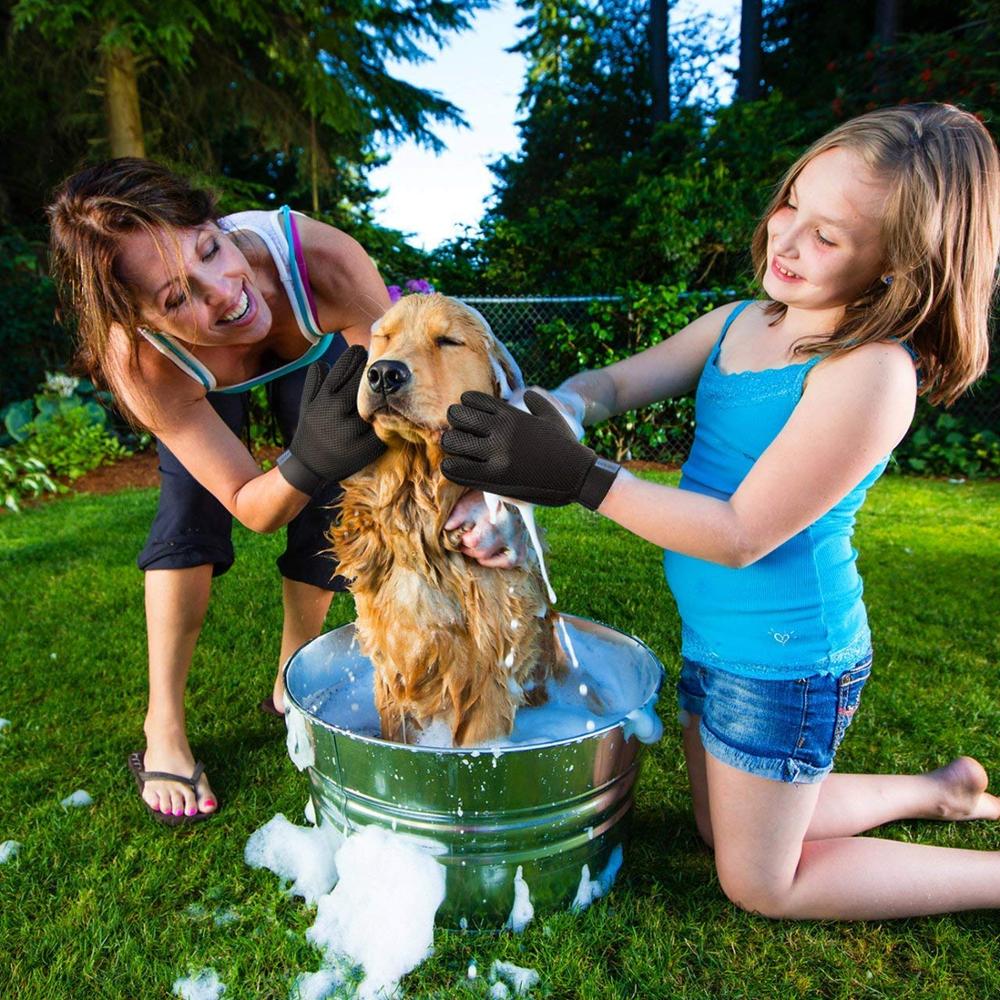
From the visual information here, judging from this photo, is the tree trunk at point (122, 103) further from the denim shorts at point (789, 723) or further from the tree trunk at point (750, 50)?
the tree trunk at point (750, 50)

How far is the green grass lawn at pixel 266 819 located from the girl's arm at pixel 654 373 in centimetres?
129

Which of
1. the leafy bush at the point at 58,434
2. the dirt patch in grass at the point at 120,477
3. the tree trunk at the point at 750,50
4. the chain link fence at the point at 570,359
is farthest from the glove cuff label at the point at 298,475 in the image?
the tree trunk at the point at 750,50

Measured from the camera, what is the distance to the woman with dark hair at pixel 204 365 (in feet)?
6.13

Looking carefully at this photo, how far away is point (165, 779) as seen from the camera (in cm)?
249

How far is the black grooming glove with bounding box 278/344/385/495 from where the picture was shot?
1.72 meters

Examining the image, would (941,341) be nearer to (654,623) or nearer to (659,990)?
(659,990)

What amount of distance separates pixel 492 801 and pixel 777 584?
85 centimetres

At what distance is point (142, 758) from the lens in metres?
2.67

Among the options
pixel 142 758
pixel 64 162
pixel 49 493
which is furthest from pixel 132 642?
pixel 64 162

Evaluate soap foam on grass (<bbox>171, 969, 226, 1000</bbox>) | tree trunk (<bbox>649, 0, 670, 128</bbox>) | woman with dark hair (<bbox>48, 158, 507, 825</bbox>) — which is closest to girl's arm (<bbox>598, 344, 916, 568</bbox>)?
woman with dark hair (<bbox>48, 158, 507, 825</bbox>)

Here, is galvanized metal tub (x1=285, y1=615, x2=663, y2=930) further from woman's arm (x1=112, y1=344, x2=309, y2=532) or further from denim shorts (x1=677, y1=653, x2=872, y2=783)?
woman's arm (x1=112, y1=344, x2=309, y2=532)

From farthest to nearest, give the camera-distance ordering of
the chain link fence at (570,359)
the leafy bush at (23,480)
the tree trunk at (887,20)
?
1. the tree trunk at (887,20)
2. the chain link fence at (570,359)
3. the leafy bush at (23,480)

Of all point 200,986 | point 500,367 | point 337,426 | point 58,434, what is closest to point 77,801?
point 200,986

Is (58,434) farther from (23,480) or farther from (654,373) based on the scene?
(654,373)
